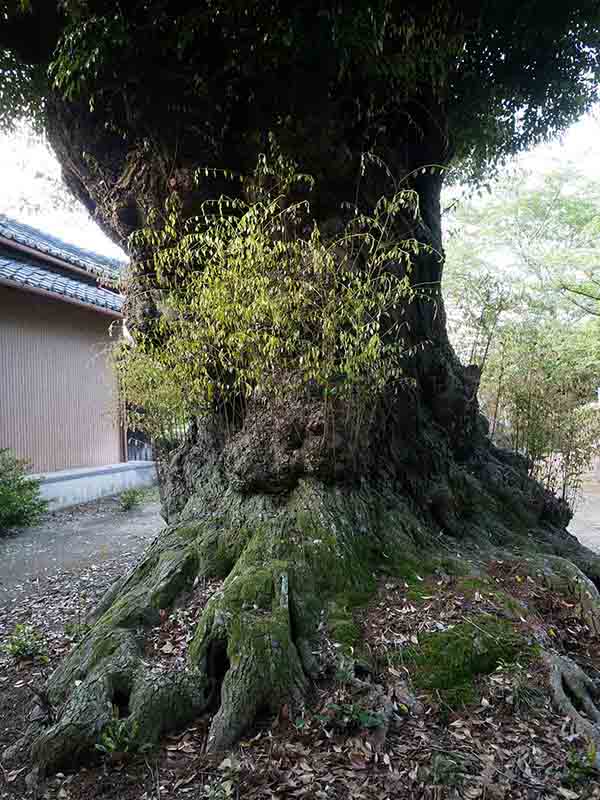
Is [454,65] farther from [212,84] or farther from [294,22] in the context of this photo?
[212,84]

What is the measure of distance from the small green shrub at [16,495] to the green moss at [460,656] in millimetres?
5940

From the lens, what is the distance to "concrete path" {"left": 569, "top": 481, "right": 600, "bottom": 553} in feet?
22.6

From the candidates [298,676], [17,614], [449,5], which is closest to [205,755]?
[298,676]

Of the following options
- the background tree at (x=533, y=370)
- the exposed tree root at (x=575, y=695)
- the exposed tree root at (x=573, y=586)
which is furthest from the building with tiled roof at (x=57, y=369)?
the exposed tree root at (x=575, y=695)

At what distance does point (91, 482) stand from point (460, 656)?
26.9 ft

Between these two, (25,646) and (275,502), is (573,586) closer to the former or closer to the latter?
(275,502)

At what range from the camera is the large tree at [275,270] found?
2.79m

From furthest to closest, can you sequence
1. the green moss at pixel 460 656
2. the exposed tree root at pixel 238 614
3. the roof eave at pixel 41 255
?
1. the roof eave at pixel 41 255
2. the green moss at pixel 460 656
3. the exposed tree root at pixel 238 614

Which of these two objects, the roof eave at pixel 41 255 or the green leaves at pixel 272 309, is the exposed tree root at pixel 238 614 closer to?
the green leaves at pixel 272 309

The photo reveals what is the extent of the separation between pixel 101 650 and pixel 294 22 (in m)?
3.76

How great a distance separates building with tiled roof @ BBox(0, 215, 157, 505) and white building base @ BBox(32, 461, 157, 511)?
0.06ft

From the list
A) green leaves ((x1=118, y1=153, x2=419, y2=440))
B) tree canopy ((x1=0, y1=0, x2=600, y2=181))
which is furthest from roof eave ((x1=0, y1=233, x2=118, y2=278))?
green leaves ((x1=118, y1=153, x2=419, y2=440))

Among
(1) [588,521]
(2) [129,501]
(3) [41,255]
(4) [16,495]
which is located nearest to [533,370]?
(1) [588,521]

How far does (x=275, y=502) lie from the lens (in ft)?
11.7
